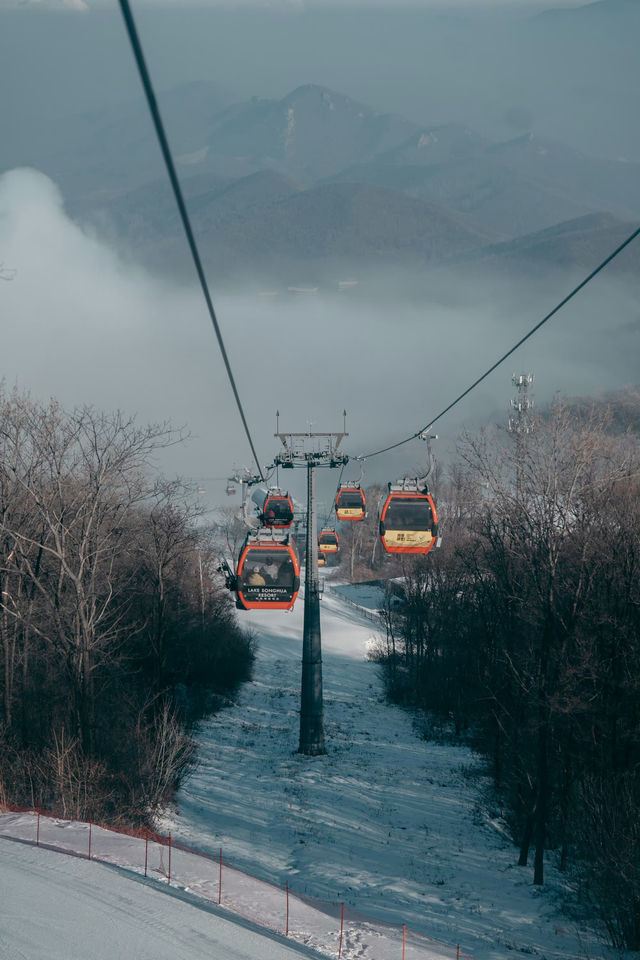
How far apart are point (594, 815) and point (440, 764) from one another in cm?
1690

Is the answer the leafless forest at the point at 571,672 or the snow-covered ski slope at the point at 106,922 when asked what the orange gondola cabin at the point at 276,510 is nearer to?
the leafless forest at the point at 571,672

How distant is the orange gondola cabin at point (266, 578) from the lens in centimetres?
1959

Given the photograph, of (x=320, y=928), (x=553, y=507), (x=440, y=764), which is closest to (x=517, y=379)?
(x=440, y=764)

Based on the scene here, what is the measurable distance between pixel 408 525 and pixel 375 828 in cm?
912

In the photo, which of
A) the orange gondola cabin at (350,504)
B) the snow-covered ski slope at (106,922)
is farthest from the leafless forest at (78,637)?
the orange gondola cabin at (350,504)

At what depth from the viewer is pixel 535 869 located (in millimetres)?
18766

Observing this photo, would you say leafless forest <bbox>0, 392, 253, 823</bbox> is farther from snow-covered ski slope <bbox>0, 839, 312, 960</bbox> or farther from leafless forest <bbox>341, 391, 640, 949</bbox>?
leafless forest <bbox>341, 391, 640, 949</bbox>

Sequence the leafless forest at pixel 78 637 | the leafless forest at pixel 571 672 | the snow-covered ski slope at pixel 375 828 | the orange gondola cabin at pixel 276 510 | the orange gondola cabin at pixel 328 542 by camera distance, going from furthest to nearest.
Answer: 1. the orange gondola cabin at pixel 328 542
2. the orange gondola cabin at pixel 276 510
3. the leafless forest at pixel 78 637
4. the snow-covered ski slope at pixel 375 828
5. the leafless forest at pixel 571 672

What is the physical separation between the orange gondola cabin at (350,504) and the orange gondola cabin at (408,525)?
9166 mm

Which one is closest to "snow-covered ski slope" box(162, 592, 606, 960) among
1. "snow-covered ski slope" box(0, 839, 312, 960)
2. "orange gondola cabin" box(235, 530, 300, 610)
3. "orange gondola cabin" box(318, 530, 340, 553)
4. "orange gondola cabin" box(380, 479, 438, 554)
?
"snow-covered ski slope" box(0, 839, 312, 960)

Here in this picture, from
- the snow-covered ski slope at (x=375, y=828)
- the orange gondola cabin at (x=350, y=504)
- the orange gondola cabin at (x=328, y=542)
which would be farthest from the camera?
the orange gondola cabin at (x=328, y=542)

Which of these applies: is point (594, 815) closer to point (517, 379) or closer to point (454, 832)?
point (454, 832)

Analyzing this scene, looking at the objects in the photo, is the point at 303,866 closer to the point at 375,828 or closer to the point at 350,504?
the point at 375,828

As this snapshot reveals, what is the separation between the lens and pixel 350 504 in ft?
100
